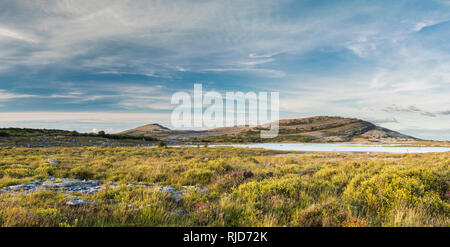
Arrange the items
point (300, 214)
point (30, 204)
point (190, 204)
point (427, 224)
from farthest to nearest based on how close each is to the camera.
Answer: point (190, 204) → point (30, 204) → point (300, 214) → point (427, 224)

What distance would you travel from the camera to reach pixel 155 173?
11.3 m

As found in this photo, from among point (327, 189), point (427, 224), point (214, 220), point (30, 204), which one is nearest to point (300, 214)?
point (214, 220)

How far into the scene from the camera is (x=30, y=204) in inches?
231
